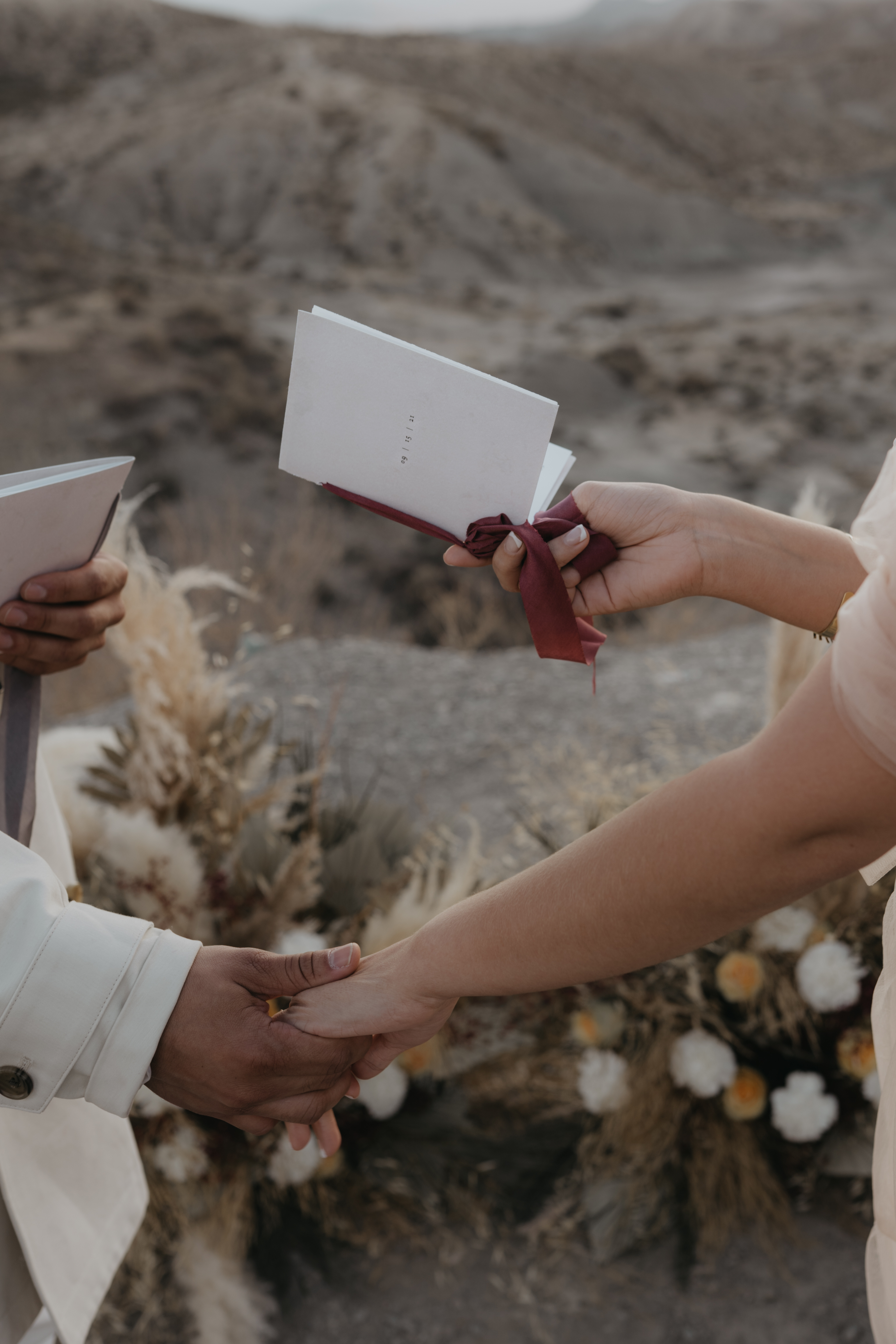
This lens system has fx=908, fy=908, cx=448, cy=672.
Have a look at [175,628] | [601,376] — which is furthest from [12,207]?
[175,628]

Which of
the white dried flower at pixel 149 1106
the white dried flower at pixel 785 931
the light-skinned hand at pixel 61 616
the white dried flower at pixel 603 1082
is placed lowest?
the white dried flower at pixel 149 1106

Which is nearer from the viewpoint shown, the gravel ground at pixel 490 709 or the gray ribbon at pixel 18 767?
the gray ribbon at pixel 18 767

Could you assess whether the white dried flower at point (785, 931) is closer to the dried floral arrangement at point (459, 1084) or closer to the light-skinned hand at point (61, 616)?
the dried floral arrangement at point (459, 1084)

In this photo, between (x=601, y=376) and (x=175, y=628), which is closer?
(x=175, y=628)

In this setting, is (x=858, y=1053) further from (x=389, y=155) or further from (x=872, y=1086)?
(x=389, y=155)

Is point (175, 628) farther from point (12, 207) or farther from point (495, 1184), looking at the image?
point (12, 207)

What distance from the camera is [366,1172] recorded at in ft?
6.55

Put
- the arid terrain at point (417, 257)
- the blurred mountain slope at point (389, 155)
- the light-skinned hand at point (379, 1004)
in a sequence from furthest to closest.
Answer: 1. the blurred mountain slope at point (389, 155)
2. the arid terrain at point (417, 257)
3. the light-skinned hand at point (379, 1004)

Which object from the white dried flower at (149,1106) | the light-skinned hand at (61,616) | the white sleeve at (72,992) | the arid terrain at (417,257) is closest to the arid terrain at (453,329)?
the arid terrain at (417,257)

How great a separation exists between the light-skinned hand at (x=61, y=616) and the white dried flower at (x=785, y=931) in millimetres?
1478

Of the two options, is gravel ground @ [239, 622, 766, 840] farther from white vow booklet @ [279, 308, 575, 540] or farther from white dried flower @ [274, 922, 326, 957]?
white vow booklet @ [279, 308, 575, 540]

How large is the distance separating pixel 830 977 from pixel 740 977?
0.58 ft

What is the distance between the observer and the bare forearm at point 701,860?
0.84 metres

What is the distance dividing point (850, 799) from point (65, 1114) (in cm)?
121
